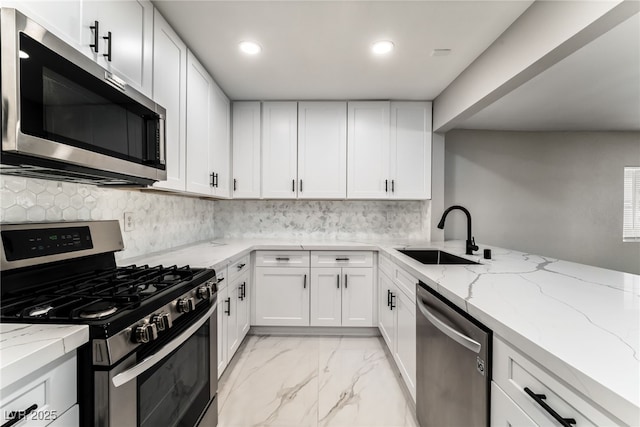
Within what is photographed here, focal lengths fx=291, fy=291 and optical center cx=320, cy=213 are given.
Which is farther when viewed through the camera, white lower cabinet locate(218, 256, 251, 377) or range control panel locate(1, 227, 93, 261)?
white lower cabinet locate(218, 256, 251, 377)

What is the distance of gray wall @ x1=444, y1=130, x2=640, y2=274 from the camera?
3363 mm

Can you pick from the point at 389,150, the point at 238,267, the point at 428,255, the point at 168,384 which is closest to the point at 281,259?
the point at 238,267

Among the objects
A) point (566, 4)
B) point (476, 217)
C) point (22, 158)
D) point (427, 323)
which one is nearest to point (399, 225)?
point (476, 217)

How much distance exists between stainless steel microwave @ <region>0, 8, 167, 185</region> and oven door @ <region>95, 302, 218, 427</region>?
0.68 m

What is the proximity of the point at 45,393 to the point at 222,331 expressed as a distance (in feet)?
4.35

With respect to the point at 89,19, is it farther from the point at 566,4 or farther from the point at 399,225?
the point at 399,225

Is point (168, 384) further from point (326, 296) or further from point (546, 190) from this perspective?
point (546, 190)

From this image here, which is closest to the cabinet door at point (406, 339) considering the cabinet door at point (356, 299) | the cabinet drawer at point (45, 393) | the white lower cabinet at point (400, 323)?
the white lower cabinet at point (400, 323)

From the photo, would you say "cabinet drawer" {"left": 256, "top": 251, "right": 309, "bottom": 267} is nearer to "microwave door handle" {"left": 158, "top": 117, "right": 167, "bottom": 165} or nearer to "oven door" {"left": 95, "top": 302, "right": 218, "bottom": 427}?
"oven door" {"left": 95, "top": 302, "right": 218, "bottom": 427}

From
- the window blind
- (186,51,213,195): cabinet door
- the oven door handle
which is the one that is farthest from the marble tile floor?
the window blind

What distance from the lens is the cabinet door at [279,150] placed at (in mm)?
3004

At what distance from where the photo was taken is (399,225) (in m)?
3.33

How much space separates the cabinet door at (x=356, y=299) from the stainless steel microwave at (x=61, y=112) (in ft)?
6.56

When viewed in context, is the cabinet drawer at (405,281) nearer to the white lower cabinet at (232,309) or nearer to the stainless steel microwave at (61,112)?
the white lower cabinet at (232,309)
